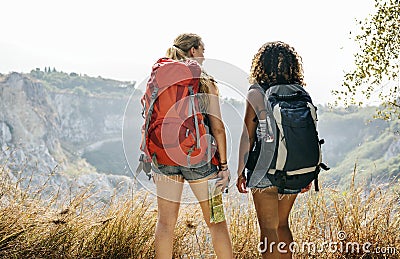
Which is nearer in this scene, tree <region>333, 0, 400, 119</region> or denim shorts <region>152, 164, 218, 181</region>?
denim shorts <region>152, 164, 218, 181</region>

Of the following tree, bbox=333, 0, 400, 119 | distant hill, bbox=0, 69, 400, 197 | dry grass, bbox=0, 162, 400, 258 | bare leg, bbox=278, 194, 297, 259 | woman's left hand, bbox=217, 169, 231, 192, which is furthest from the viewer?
distant hill, bbox=0, 69, 400, 197

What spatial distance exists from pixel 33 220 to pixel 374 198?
7.58 feet

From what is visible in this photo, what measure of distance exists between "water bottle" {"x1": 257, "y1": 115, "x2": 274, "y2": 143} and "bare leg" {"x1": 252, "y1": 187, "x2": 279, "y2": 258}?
0.28 meters

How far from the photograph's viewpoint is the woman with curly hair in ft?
7.63

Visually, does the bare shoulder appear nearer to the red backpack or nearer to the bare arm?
the bare arm

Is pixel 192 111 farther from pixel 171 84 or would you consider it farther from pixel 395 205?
pixel 395 205

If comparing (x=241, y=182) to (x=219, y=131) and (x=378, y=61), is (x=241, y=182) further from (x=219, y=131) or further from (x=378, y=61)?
(x=378, y=61)

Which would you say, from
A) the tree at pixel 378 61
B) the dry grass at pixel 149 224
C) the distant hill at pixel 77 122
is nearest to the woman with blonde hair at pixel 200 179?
the dry grass at pixel 149 224

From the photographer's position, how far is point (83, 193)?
2.96m

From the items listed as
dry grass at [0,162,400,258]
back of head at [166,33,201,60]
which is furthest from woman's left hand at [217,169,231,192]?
dry grass at [0,162,400,258]

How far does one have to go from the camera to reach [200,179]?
7.46 ft

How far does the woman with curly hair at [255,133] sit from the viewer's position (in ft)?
7.63

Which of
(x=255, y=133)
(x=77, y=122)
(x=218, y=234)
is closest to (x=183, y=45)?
(x=255, y=133)

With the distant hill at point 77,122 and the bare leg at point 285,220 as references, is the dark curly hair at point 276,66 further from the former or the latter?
the distant hill at point 77,122
